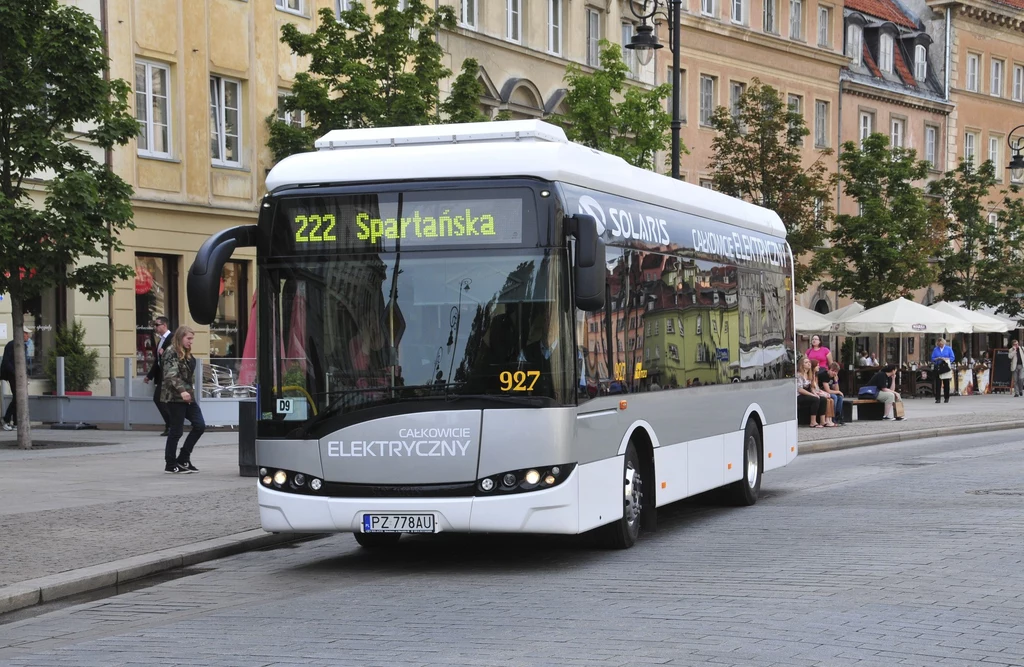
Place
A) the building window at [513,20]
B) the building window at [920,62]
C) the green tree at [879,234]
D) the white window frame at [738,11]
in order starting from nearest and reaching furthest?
the building window at [513,20], the green tree at [879,234], the white window frame at [738,11], the building window at [920,62]

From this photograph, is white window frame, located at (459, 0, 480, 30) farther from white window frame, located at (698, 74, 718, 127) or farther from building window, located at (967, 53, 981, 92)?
building window, located at (967, 53, 981, 92)

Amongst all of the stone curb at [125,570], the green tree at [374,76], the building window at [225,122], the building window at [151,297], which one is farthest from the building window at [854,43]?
the stone curb at [125,570]

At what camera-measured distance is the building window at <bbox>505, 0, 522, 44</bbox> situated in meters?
42.7

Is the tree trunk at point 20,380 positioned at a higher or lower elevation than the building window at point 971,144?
lower

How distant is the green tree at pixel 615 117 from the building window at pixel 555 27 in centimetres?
1043

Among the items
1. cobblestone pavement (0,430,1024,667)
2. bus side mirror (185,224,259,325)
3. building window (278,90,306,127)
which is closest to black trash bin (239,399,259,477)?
cobblestone pavement (0,430,1024,667)

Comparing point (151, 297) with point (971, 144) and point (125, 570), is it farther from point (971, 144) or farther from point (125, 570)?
point (971, 144)

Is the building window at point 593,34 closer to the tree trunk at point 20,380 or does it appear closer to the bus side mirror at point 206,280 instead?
the tree trunk at point 20,380

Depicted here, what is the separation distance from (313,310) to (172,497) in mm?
5736

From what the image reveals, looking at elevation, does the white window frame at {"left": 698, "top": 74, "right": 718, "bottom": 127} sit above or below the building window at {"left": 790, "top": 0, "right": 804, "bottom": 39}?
below

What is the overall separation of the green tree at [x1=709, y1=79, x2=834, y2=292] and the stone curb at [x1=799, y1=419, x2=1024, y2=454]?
1248 cm

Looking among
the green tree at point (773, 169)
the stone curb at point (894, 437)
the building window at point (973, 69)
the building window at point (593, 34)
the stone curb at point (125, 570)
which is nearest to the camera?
the stone curb at point (125, 570)

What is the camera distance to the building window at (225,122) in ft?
111

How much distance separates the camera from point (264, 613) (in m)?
9.47
